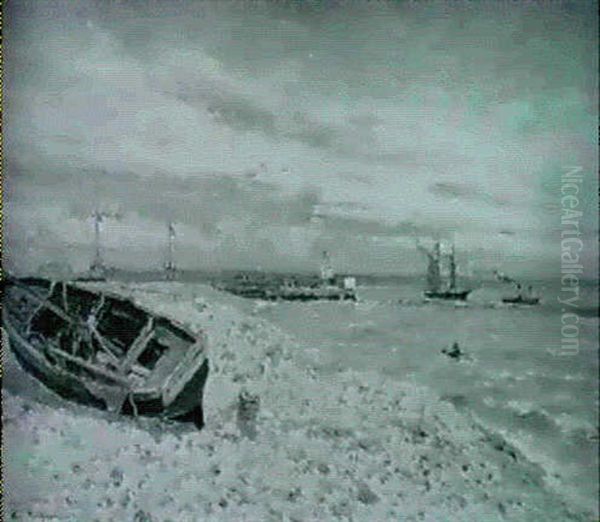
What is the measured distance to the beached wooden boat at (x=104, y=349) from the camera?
253 cm

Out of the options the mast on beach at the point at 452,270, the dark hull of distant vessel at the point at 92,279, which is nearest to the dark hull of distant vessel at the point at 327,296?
the mast on beach at the point at 452,270

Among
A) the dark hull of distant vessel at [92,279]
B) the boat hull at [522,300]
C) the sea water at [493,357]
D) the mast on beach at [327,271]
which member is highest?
the mast on beach at [327,271]

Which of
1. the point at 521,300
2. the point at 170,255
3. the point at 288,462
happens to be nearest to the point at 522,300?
the point at 521,300

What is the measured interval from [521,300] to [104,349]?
1.26 metres

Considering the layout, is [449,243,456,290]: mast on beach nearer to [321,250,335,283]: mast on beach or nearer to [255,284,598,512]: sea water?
[255,284,598,512]: sea water

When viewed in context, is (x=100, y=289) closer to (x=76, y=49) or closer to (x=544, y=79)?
(x=76, y=49)

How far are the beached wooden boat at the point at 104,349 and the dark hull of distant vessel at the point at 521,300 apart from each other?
926 millimetres

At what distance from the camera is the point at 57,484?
250 centimetres

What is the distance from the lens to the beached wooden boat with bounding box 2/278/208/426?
2.53 meters

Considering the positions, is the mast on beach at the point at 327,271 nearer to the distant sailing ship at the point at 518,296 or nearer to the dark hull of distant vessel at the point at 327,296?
the dark hull of distant vessel at the point at 327,296

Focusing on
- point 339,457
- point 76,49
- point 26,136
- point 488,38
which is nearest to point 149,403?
point 339,457

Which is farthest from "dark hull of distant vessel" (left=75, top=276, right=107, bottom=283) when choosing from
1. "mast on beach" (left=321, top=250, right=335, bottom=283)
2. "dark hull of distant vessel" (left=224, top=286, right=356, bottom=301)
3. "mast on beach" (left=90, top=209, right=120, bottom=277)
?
"mast on beach" (left=321, top=250, right=335, bottom=283)

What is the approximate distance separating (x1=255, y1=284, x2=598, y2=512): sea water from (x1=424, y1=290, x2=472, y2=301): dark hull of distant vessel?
0.06 feet

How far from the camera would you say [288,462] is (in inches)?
98.7
